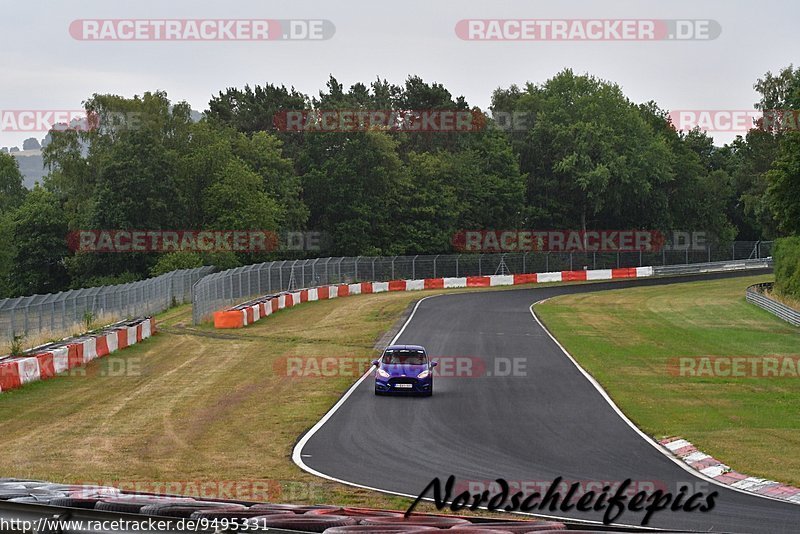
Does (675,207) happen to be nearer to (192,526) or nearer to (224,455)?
(224,455)

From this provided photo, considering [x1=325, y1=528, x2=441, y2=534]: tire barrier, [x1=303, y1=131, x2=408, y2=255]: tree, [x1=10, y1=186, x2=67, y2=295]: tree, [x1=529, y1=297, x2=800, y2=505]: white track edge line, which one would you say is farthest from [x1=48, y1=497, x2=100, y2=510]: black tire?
[x1=10, y1=186, x2=67, y2=295]: tree

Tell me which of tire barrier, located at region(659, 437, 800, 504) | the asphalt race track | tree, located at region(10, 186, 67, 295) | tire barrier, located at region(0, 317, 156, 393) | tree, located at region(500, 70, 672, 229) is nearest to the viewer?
the asphalt race track

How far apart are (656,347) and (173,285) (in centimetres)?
3059

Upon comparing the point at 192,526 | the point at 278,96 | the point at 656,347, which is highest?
the point at 278,96

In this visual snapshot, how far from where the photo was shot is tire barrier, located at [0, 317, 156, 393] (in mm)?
27672

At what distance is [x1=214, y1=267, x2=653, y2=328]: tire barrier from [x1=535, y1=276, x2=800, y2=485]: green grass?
11690 millimetres

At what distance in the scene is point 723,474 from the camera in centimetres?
1655

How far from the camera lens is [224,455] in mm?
18562

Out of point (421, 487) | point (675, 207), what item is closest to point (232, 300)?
point (421, 487)

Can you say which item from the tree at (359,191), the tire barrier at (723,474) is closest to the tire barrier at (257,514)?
the tire barrier at (723,474)

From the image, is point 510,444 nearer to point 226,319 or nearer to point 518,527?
point 518,527

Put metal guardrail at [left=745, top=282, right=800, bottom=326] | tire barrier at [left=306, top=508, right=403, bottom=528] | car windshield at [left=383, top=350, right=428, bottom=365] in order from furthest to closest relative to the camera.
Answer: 1. metal guardrail at [left=745, top=282, right=800, bottom=326]
2. car windshield at [left=383, top=350, right=428, bottom=365]
3. tire barrier at [left=306, top=508, right=403, bottom=528]

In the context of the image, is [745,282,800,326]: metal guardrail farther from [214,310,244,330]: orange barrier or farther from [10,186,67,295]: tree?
[10,186,67,295]: tree

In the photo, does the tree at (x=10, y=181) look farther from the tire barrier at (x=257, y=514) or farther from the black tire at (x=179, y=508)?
the black tire at (x=179, y=508)
